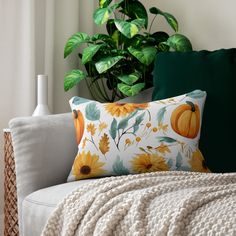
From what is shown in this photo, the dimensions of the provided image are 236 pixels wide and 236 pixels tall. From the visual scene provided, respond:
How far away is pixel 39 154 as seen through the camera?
203cm

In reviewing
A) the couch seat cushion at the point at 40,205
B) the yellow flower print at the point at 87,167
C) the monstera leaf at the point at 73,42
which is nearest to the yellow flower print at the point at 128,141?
the yellow flower print at the point at 87,167

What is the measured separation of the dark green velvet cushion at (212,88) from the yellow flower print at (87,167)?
41 cm

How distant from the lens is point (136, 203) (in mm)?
1505

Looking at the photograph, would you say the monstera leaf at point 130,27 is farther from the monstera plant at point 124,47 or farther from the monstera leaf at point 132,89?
the monstera leaf at point 132,89

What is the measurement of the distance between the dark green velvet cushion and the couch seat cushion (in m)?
0.53

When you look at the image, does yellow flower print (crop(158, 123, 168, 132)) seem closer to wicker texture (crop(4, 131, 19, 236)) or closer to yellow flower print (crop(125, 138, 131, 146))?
yellow flower print (crop(125, 138, 131, 146))

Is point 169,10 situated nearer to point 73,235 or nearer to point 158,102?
point 158,102

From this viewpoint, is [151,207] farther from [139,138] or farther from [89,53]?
[89,53]

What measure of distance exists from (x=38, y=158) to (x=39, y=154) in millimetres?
14

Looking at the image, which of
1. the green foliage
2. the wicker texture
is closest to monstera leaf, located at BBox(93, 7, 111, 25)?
the green foliage

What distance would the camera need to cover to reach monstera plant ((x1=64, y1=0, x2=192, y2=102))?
279 centimetres

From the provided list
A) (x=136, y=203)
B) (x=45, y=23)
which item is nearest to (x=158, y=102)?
(x=136, y=203)

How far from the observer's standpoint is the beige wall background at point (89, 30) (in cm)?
289

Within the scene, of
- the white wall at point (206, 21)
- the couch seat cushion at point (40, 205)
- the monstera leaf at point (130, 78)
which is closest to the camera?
the couch seat cushion at point (40, 205)
